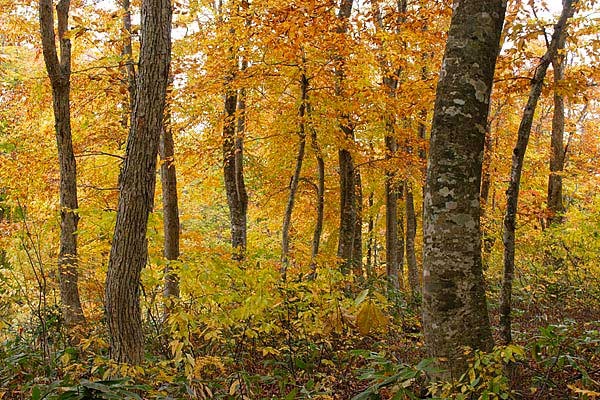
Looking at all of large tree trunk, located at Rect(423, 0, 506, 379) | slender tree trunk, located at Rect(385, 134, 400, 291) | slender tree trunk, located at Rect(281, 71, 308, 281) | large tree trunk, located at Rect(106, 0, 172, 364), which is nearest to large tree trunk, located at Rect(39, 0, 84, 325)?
large tree trunk, located at Rect(106, 0, 172, 364)

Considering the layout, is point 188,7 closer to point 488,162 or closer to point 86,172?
point 86,172

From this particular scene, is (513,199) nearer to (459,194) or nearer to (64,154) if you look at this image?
(459,194)

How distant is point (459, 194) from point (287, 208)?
20.7ft

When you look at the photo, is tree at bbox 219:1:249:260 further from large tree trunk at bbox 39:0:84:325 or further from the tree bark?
large tree trunk at bbox 39:0:84:325

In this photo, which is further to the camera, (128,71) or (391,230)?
(391,230)

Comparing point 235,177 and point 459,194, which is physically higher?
point 235,177

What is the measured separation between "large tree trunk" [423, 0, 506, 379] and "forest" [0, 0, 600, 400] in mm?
15

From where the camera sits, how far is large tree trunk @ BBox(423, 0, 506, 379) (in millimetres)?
3855

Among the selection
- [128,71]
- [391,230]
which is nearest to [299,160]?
[391,230]

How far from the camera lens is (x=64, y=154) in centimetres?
844

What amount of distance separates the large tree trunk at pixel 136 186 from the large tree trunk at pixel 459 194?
101 inches

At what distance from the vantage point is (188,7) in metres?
10.1

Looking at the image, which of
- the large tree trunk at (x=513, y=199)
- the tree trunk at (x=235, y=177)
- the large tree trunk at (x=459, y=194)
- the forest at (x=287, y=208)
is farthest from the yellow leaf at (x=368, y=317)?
the tree trunk at (x=235, y=177)

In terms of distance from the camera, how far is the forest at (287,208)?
394 cm
